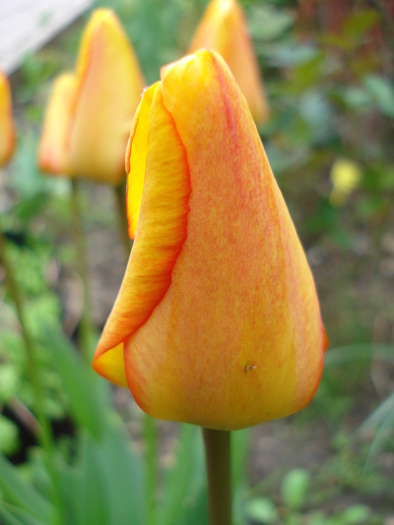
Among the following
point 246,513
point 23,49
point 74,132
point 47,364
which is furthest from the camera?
point 47,364

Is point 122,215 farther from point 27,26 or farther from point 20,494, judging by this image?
point 27,26

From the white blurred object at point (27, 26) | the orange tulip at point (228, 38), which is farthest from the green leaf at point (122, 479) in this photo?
the white blurred object at point (27, 26)

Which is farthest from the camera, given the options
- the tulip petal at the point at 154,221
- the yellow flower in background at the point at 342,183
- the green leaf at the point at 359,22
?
the yellow flower in background at the point at 342,183

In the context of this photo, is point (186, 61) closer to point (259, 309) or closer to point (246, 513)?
point (259, 309)

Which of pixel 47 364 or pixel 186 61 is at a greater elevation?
pixel 186 61

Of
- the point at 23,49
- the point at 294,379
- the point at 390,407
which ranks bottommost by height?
the point at 390,407

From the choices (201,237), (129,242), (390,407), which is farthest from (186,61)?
(390,407)

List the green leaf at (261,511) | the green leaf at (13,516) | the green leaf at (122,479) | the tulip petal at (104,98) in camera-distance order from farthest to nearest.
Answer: the green leaf at (261,511), the green leaf at (122,479), the tulip petal at (104,98), the green leaf at (13,516)

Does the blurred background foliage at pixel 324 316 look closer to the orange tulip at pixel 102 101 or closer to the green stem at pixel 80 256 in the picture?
the green stem at pixel 80 256

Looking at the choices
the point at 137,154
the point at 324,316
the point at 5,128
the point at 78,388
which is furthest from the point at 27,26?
the point at 137,154
